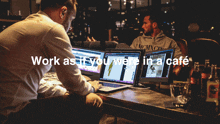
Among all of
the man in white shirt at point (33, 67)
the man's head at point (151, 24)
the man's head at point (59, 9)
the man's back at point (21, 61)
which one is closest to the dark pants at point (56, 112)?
the man in white shirt at point (33, 67)

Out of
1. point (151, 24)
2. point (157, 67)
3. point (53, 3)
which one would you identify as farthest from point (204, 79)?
point (151, 24)

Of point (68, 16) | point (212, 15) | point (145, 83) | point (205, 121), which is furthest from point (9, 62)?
point (212, 15)

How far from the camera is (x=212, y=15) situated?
828cm

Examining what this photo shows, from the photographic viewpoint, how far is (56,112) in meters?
0.96

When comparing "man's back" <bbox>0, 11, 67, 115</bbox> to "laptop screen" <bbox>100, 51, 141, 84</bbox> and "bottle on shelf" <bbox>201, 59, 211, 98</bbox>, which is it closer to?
"laptop screen" <bbox>100, 51, 141, 84</bbox>

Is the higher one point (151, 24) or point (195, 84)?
point (151, 24)

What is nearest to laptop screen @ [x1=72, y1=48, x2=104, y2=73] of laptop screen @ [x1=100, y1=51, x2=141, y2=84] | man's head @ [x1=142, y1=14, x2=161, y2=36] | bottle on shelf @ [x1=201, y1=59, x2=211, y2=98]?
laptop screen @ [x1=100, y1=51, x2=141, y2=84]

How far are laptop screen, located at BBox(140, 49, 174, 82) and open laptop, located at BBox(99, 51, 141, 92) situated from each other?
14 cm

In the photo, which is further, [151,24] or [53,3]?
[151,24]

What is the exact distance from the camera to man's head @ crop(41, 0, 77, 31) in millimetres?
1387

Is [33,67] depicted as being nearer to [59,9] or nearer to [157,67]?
[59,9]

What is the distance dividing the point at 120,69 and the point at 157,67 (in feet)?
1.20

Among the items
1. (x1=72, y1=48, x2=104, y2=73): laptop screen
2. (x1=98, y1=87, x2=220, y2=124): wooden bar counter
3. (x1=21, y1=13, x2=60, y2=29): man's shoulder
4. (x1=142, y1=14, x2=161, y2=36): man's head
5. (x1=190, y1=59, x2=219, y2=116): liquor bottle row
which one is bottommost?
(x1=98, y1=87, x2=220, y2=124): wooden bar counter

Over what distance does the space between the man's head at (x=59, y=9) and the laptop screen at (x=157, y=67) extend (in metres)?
0.83
